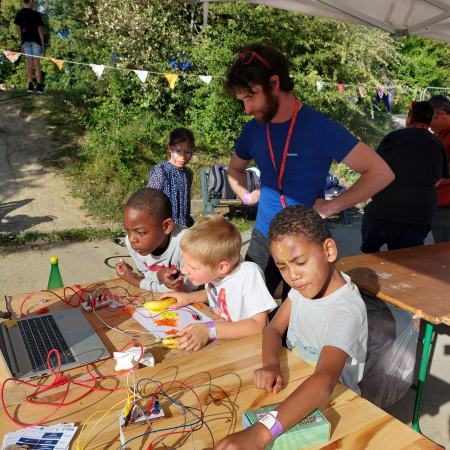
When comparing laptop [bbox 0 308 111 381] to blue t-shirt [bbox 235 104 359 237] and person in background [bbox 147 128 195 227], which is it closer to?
blue t-shirt [bbox 235 104 359 237]

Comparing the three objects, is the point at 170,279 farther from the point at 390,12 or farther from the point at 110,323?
the point at 390,12

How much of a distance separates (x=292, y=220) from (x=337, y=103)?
1025 cm

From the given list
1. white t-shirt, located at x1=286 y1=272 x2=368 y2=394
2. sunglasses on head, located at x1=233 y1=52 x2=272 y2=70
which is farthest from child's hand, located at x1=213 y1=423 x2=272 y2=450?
sunglasses on head, located at x1=233 y1=52 x2=272 y2=70

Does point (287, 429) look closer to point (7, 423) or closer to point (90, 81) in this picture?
point (7, 423)

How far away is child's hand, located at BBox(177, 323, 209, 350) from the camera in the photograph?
1724 millimetres

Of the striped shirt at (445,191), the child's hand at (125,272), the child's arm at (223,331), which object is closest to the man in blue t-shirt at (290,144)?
the child's arm at (223,331)

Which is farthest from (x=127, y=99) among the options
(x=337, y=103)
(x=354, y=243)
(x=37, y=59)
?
(x=354, y=243)

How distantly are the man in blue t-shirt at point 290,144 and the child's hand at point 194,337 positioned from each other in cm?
95

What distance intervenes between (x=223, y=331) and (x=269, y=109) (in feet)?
4.19

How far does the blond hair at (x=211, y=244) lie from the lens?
79.4 inches

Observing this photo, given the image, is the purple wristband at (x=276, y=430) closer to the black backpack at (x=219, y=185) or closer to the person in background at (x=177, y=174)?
the person in background at (x=177, y=174)

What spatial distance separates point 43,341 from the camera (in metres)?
1.72

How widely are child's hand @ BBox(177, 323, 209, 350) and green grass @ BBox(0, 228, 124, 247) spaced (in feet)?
15.6

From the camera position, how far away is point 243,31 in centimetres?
1005
